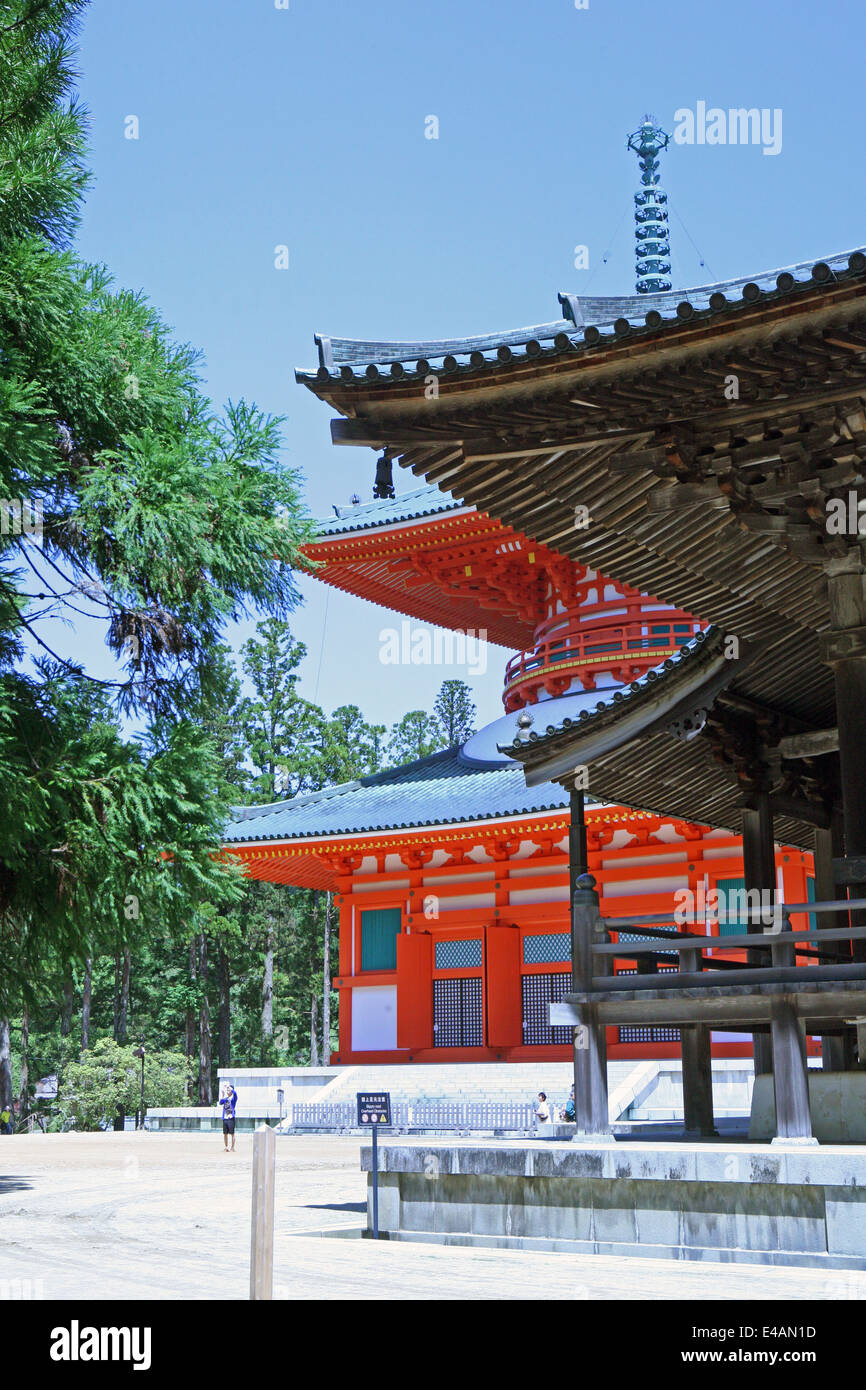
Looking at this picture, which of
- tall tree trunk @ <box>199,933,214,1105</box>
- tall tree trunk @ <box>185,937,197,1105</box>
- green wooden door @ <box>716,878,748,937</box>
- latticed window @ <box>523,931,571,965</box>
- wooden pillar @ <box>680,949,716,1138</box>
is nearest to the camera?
wooden pillar @ <box>680,949,716,1138</box>

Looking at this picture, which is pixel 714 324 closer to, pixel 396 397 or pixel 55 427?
pixel 396 397

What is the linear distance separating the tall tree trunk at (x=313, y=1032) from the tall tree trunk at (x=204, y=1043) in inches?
170

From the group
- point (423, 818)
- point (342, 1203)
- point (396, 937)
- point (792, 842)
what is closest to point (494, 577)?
point (423, 818)

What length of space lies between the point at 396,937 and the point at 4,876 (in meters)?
17.7

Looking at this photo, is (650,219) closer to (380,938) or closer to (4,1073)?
(380,938)

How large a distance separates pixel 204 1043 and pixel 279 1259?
47.0 m

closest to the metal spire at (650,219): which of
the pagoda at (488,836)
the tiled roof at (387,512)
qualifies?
the pagoda at (488,836)

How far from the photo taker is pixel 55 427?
13.2 metres

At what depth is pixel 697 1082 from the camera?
11.8 meters

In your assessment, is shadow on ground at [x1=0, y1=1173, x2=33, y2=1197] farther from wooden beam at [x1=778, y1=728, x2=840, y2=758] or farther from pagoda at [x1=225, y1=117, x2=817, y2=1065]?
wooden beam at [x1=778, y1=728, x2=840, y2=758]

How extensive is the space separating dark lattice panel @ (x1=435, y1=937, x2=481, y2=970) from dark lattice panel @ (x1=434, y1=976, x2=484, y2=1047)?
32cm

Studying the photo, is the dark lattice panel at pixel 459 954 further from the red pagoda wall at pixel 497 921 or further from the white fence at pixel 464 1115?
the white fence at pixel 464 1115

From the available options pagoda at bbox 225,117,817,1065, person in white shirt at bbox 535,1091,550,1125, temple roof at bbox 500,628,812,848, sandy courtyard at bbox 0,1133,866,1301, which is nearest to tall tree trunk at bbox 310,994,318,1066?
pagoda at bbox 225,117,817,1065

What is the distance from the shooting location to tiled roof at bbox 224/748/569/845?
27.5m
